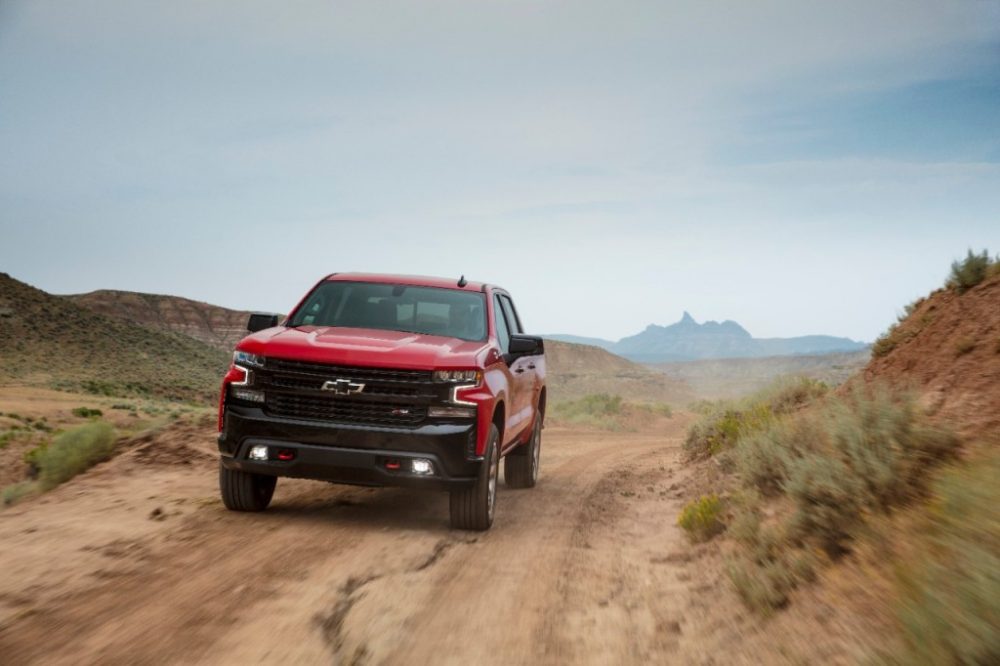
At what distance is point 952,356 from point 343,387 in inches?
216

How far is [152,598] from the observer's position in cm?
459

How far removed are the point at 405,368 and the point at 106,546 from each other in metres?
2.39

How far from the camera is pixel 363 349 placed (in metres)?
6.36

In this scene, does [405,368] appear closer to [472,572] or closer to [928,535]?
[472,572]

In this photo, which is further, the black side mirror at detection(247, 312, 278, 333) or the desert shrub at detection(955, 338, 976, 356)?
the desert shrub at detection(955, 338, 976, 356)

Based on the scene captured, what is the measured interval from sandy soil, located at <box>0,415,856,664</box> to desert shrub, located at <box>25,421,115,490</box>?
0.82 meters

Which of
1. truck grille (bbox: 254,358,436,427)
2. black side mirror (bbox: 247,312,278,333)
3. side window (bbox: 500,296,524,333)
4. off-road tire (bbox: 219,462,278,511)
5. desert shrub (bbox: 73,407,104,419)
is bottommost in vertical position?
desert shrub (bbox: 73,407,104,419)

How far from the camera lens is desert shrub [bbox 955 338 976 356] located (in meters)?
7.42

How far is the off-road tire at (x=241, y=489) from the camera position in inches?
267

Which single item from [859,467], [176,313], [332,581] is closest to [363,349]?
[332,581]

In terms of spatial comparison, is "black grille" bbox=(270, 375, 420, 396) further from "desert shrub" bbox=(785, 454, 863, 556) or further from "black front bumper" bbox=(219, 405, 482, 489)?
"desert shrub" bbox=(785, 454, 863, 556)

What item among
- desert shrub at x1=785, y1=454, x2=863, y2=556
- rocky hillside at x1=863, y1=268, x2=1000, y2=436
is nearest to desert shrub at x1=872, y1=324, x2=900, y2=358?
rocky hillside at x1=863, y1=268, x2=1000, y2=436

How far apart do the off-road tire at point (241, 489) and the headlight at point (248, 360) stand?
890mm

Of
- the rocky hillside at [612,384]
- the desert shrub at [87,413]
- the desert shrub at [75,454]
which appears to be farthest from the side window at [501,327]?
→ the rocky hillside at [612,384]
